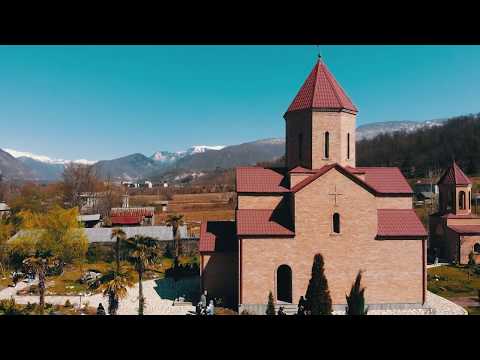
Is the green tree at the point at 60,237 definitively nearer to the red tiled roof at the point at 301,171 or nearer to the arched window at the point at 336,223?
the red tiled roof at the point at 301,171

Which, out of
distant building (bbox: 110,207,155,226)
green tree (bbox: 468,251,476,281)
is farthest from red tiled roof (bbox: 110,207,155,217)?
green tree (bbox: 468,251,476,281)

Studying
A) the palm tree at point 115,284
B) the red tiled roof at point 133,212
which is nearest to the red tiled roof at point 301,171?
the palm tree at point 115,284

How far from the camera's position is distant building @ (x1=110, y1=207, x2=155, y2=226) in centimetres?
3778

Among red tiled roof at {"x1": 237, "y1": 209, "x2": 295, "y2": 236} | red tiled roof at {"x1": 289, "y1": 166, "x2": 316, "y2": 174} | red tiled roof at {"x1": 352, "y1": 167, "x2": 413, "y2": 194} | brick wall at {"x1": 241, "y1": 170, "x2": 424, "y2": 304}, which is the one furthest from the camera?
red tiled roof at {"x1": 352, "y1": 167, "x2": 413, "y2": 194}

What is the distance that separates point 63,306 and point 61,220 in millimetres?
7898

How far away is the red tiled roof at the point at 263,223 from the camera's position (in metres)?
15.5

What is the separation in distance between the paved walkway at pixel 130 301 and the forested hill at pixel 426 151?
49393 millimetres

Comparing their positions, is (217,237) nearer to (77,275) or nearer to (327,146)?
(327,146)

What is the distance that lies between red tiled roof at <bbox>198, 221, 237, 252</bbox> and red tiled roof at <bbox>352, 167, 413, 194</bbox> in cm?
724

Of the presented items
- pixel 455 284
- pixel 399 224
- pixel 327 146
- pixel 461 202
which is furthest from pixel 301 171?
pixel 461 202

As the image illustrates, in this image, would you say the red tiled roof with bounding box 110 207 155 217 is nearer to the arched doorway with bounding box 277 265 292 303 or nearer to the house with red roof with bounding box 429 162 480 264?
the arched doorway with bounding box 277 265 292 303

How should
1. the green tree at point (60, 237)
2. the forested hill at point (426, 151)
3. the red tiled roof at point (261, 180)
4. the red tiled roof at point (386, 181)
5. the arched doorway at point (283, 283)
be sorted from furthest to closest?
the forested hill at point (426, 151) → the green tree at point (60, 237) → the red tiled roof at point (386, 181) → the red tiled roof at point (261, 180) → the arched doorway at point (283, 283)

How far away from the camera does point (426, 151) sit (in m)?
63.6

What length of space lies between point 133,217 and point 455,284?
31.3 metres
